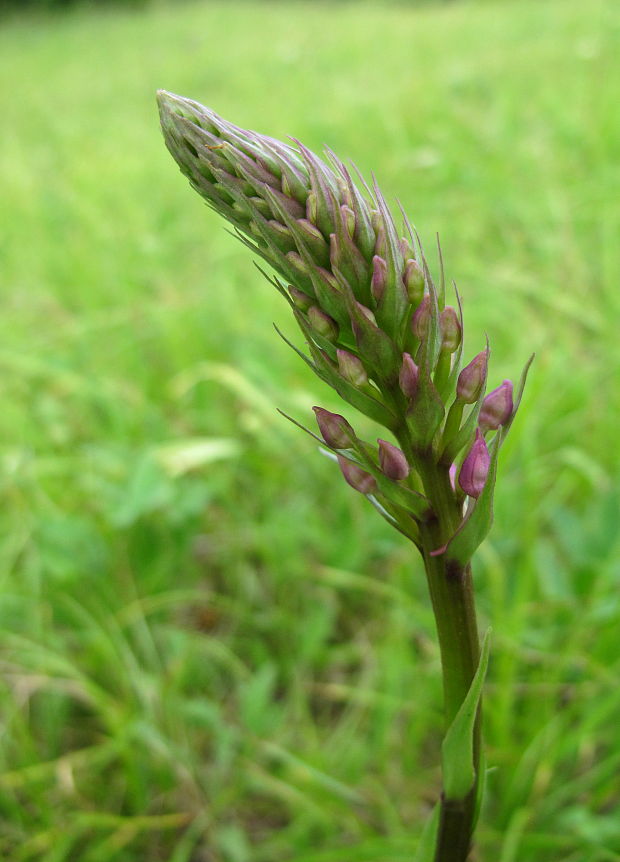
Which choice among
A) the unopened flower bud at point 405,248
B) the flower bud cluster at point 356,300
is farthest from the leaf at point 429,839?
the unopened flower bud at point 405,248

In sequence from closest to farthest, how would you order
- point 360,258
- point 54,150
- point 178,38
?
point 360,258 < point 54,150 < point 178,38

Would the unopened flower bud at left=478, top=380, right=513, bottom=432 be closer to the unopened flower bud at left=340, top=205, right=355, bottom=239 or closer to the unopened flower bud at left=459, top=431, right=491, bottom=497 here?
the unopened flower bud at left=459, top=431, right=491, bottom=497

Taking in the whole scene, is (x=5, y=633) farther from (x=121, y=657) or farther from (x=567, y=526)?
(x=567, y=526)

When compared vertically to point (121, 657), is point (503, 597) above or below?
above

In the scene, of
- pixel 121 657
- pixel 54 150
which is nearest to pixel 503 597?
pixel 121 657

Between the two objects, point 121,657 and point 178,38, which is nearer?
point 121,657

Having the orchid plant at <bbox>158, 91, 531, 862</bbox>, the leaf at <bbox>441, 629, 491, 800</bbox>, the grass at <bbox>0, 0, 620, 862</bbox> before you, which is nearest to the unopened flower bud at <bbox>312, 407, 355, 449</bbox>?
the orchid plant at <bbox>158, 91, 531, 862</bbox>

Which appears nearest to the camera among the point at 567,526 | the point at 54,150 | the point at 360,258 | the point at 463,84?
the point at 360,258

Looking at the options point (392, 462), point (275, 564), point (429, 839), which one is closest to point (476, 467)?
point (392, 462)
